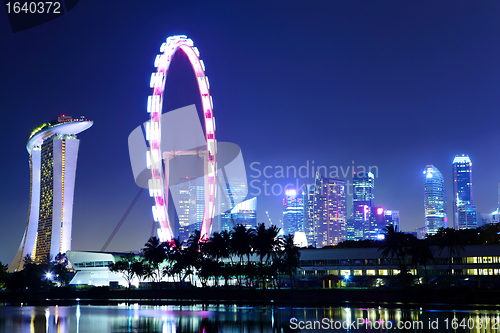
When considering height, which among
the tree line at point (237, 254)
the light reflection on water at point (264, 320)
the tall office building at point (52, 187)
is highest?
the tall office building at point (52, 187)

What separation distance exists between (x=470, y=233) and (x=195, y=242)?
6890cm

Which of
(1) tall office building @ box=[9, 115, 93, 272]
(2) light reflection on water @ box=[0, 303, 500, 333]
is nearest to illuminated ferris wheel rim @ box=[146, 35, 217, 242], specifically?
(2) light reflection on water @ box=[0, 303, 500, 333]

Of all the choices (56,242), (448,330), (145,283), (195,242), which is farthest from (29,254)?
(448,330)

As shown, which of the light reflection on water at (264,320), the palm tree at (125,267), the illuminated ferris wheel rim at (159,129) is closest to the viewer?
the light reflection on water at (264,320)

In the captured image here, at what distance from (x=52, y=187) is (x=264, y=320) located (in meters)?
136

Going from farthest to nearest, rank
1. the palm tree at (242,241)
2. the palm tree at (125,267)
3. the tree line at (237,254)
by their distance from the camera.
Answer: the palm tree at (125,267)
the palm tree at (242,241)
the tree line at (237,254)

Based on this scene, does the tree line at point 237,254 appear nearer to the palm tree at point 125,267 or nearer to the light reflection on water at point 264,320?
the palm tree at point 125,267

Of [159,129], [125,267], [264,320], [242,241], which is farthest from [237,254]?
[264,320]

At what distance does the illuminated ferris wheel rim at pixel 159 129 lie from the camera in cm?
8569

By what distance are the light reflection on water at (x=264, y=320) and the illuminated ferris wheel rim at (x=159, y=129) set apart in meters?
19.5

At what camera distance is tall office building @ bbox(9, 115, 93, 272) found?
178 metres

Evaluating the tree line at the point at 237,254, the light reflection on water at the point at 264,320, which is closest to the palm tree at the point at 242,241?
the tree line at the point at 237,254

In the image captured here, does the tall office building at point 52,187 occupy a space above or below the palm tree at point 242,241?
above

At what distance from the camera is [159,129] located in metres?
86.1
